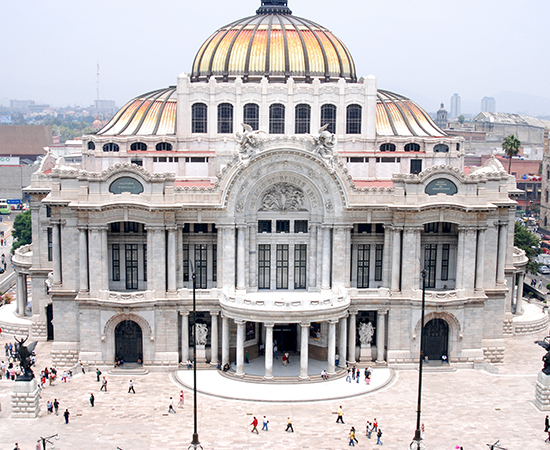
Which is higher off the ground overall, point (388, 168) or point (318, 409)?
point (388, 168)

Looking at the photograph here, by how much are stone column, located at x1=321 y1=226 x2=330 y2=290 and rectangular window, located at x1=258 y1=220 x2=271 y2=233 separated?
5.10m

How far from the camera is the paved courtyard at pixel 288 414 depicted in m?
54.0

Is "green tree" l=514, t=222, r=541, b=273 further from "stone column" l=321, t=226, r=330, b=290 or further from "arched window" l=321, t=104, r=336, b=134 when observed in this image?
"stone column" l=321, t=226, r=330, b=290

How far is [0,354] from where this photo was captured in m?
72.9

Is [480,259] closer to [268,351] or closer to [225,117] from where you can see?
[268,351]

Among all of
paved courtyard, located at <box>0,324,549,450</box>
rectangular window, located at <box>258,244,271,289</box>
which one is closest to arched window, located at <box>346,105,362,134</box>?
rectangular window, located at <box>258,244,271,289</box>

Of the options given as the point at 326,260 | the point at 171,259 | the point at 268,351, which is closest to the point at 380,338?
the point at 326,260

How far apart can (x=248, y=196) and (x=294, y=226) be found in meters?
5.26

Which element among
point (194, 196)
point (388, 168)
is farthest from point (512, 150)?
point (194, 196)

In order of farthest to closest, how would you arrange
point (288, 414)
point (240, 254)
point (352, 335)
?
point (352, 335) < point (240, 254) < point (288, 414)

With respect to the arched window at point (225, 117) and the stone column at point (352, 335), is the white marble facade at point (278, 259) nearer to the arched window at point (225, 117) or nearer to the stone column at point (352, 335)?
the stone column at point (352, 335)

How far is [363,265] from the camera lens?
70438 mm

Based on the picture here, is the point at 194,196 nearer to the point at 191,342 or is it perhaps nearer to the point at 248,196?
the point at 248,196

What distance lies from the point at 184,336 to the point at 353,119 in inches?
1166
